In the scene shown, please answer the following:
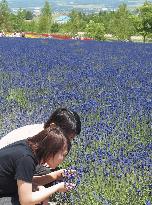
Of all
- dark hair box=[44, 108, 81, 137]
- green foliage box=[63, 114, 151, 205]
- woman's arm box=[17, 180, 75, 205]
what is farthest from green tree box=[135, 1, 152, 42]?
woman's arm box=[17, 180, 75, 205]

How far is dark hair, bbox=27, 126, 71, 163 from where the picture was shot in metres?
3.16

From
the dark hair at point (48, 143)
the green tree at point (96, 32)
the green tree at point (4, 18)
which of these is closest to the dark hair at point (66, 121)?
the dark hair at point (48, 143)

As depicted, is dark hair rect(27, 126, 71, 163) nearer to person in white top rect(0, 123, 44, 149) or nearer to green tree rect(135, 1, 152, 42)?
person in white top rect(0, 123, 44, 149)

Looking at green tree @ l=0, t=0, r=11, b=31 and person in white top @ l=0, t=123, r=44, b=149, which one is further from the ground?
person in white top @ l=0, t=123, r=44, b=149

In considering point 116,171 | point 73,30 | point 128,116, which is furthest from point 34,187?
point 73,30

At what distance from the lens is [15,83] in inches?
324

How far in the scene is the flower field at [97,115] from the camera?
12.7 feet

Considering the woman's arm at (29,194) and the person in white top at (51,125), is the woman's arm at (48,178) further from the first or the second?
the woman's arm at (29,194)

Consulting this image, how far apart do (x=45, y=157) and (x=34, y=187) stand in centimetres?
42

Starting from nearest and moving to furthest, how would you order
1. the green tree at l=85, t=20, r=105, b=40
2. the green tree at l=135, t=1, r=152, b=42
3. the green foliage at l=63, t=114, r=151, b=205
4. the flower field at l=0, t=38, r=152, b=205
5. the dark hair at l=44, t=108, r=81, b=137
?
the dark hair at l=44, t=108, r=81, b=137, the green foliage at l=63, t=114, r=151, b=205, the flower field at l=0, t=38, r=152, b=205, the green tree at l=135, t=1, r=152, b=42, the green tree at l=85, t=20, r=105, b=40

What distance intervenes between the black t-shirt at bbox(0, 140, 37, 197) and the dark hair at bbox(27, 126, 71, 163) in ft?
0.14

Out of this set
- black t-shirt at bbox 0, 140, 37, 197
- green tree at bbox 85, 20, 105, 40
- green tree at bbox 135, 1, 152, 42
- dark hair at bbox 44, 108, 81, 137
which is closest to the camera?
black t-shirt at bbox 0, 140, 37, 197

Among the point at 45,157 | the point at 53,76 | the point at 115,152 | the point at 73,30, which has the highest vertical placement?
the point at 45,157

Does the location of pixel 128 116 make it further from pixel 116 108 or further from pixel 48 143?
pixel 48 143
